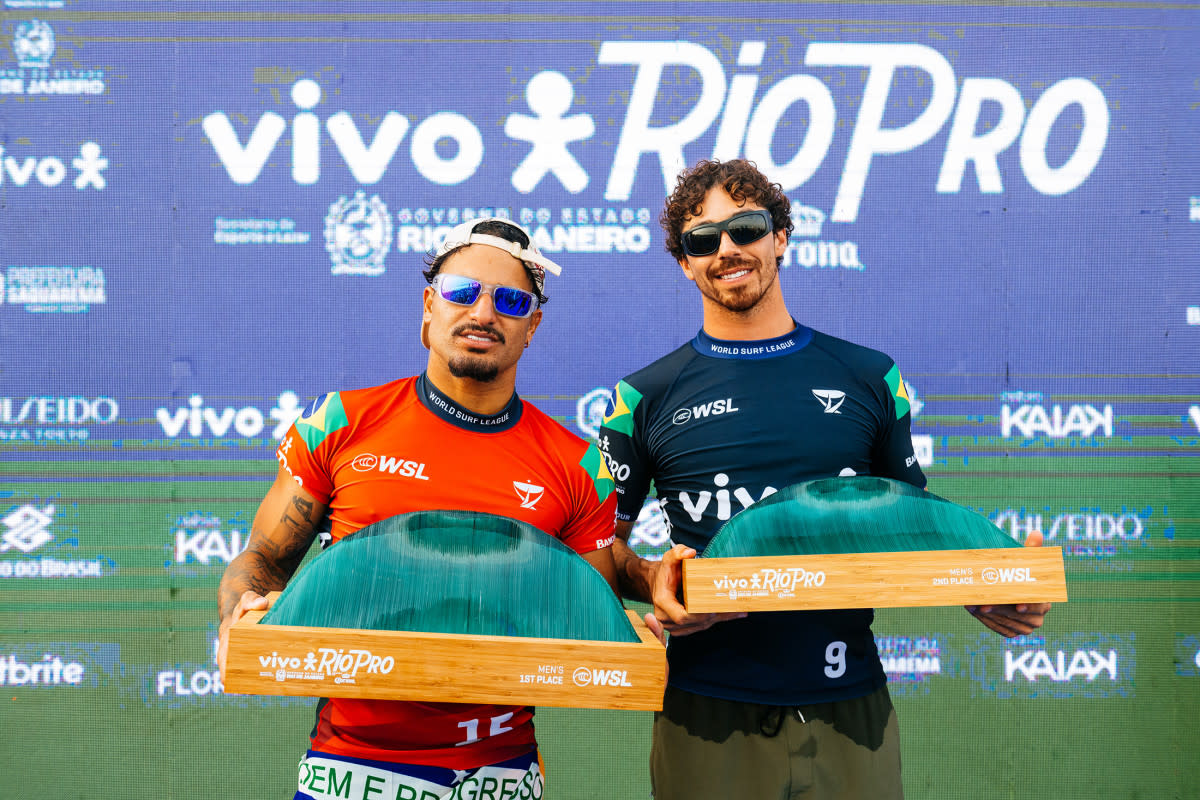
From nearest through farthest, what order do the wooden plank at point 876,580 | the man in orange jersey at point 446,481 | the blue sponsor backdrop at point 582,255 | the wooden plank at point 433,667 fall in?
the wooden plank at point 433,667, the wooden plank at point 876,580, the man in orange jersey at point 446,481, the blue sponsor backdrop at point 582,255

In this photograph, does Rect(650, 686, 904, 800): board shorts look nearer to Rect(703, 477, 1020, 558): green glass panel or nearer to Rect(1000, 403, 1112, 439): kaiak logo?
Rect(703, 477, 1020, 558): green glass panel

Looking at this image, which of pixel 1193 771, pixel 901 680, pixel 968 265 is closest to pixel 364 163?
pixel 968 265

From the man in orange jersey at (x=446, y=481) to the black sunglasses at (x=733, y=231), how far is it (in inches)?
12.5

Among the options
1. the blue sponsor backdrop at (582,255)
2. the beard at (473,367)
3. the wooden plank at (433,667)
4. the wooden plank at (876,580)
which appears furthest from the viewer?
the blue sponsor backdrop at (582,255)

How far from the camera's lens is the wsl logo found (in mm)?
2912

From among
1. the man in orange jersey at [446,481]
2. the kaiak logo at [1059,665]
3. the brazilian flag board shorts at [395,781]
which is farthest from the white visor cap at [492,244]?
the kaiak logo at [1059,665]

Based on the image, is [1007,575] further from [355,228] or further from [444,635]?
[355,228]

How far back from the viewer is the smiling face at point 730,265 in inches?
65.3

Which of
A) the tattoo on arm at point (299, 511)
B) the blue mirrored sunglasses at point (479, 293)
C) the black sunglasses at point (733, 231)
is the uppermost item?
the black sunglasses at point (733, 231)

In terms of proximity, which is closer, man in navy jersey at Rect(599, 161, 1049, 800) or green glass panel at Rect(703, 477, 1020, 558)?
green glass panel at Rect(703, 477, 1020, 558)

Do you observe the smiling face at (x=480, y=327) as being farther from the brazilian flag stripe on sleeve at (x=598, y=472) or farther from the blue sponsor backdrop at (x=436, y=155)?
the blue sponsor backdrop at (x=436, y=155)

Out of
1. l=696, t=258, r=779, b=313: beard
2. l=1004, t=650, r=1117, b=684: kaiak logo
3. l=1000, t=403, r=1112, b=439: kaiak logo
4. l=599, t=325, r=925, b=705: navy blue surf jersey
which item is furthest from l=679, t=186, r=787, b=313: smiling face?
l=1004, t=650, r=1117, b=684: kaiak logo

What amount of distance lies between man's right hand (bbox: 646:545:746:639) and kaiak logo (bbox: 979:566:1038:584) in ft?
1.31

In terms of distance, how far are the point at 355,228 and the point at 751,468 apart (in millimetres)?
1954
